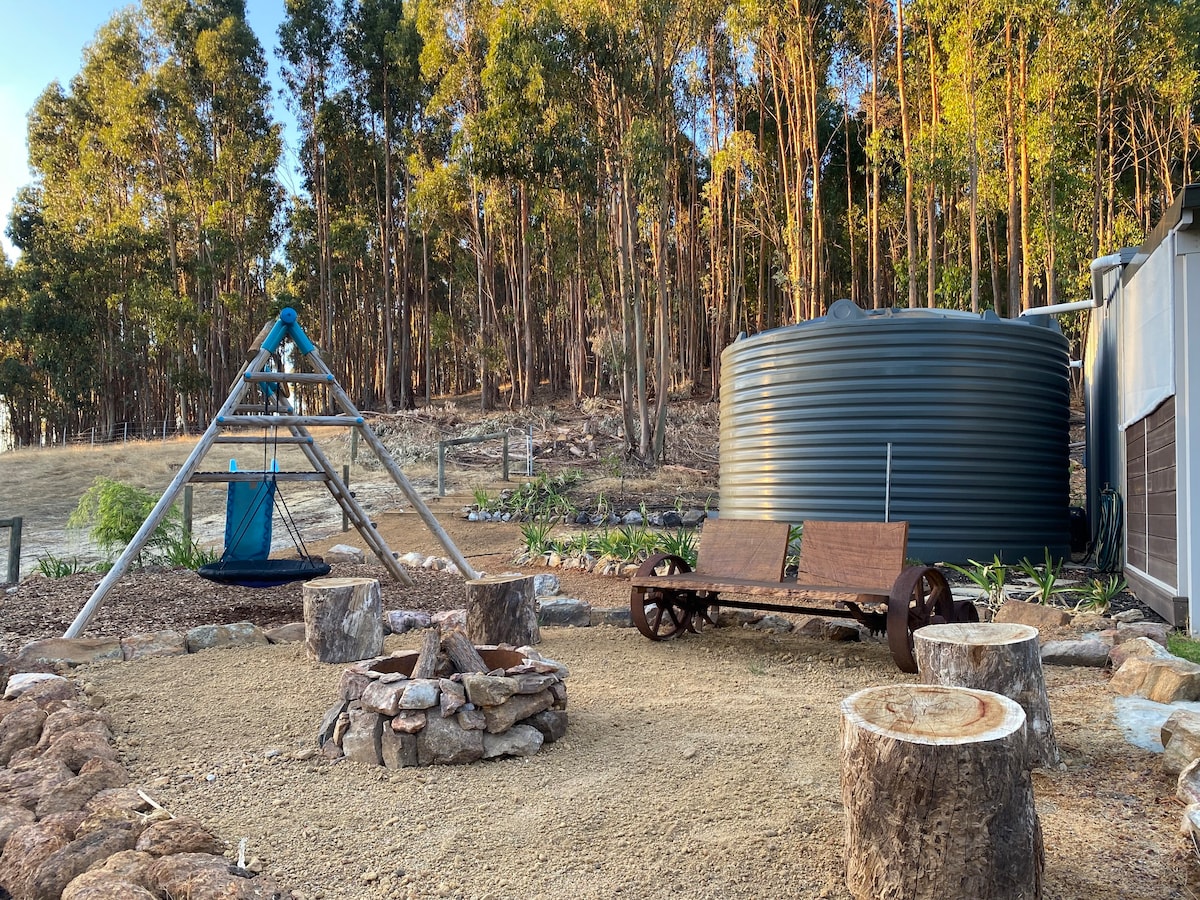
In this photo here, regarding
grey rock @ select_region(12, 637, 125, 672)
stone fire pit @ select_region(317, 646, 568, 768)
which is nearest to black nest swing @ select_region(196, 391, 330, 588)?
grey rock @ select_region(12, 637, 125, 672)

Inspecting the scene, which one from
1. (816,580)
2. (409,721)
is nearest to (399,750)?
(409,721)

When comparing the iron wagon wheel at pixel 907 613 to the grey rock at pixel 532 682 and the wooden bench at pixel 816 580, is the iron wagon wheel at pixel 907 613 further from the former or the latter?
the grey rock at pixel 532 682

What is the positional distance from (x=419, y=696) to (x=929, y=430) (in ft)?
17.6

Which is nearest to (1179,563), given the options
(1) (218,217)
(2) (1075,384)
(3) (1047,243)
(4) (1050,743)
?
(4) (1050,743)

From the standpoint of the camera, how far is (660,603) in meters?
5.32

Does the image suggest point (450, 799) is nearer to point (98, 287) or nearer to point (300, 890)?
point (300, 890)

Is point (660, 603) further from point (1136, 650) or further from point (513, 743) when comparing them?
point (1136, 650)

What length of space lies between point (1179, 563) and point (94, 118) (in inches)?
1522

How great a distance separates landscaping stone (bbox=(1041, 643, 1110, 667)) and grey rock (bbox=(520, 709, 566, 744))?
261 cm

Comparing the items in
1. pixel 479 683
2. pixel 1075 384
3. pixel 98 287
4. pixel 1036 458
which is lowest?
pixel 479 683

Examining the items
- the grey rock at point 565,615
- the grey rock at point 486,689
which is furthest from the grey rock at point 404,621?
the grey rock at point 486,689

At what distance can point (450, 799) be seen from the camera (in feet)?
9.04

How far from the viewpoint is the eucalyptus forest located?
16.2 meters

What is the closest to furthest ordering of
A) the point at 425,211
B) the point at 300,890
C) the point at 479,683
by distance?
1. the point at 300,890
2. the point at 479,683
3. the point at 425,211
